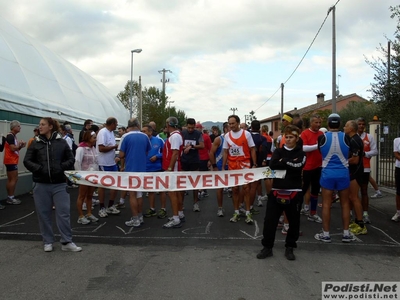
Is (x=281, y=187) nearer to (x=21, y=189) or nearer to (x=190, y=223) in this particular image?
(x=190, y=223)

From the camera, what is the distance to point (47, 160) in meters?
5.84

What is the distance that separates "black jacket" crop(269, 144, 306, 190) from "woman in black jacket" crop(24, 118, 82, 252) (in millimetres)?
3047

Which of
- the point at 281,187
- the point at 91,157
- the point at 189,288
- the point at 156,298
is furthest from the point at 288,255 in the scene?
the point at 91,157

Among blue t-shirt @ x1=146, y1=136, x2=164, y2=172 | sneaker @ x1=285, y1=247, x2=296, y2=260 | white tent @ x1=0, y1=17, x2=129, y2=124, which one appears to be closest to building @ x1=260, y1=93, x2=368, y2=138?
white tent @ x1=0, y1=17, x2=129, y2=124

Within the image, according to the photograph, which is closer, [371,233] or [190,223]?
[371,233]

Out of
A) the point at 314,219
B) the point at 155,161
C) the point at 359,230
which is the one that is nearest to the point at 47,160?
the point at 155,161

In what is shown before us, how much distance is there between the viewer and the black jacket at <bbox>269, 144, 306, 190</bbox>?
5609mm

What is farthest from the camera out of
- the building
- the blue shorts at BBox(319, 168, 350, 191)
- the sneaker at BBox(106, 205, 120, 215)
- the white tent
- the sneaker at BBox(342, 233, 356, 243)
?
the building

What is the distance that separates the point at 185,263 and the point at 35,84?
1278cm

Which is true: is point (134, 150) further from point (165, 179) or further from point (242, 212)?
point (242, 212)

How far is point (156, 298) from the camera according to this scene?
4176mm

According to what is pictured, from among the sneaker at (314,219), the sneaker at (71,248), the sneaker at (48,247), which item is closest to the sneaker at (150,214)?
the sneaker at (71,248)

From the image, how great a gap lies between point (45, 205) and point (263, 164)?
5.04 metres

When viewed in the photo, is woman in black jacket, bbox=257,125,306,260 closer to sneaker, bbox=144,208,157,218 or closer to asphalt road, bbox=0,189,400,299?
asphalt road, bbox=0,189,400,299
